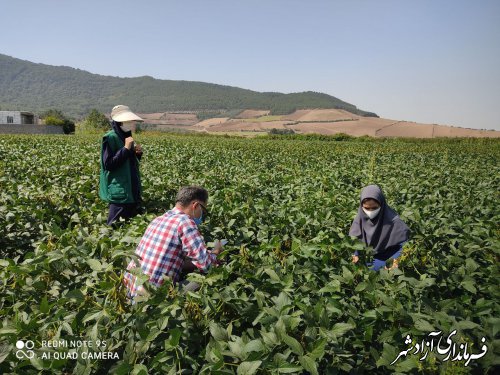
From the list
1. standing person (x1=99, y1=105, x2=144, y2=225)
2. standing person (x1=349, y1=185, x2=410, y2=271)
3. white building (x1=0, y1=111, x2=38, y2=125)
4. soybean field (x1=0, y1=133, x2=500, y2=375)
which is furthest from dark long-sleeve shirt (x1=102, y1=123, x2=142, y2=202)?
white building (x1=0, y1=111, x2=38, y2=125)

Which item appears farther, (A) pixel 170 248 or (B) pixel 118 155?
(B) pixel 118 155

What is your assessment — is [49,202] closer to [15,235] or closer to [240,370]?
[15,235]

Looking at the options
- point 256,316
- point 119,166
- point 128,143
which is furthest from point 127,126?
point 256,316

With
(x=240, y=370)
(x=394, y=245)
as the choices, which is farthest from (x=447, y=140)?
(x=240, y=370)

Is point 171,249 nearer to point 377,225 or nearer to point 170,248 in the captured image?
point 170,248

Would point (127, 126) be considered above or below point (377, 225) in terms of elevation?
above

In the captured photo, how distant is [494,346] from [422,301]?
361 millimetres

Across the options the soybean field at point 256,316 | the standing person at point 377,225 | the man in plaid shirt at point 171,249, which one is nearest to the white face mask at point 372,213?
the standing person at point 377,225

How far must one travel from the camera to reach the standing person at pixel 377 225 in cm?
387

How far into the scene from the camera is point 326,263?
2600 millimetres

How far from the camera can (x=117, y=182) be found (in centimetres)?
488

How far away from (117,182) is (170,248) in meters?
2.43

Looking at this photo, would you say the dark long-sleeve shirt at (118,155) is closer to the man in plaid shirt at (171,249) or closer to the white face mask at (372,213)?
the man in plaid shirt at (171,249)

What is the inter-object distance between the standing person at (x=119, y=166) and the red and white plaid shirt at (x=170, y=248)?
216 centimetres
